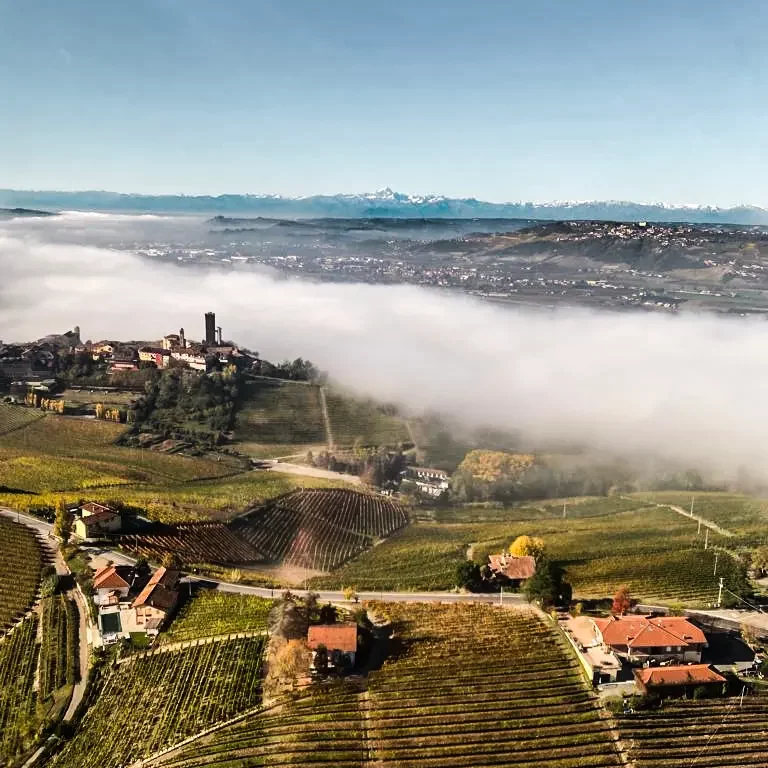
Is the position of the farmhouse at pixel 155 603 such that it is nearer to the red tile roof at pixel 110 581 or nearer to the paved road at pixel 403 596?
the red tile roof at pixel 110 581

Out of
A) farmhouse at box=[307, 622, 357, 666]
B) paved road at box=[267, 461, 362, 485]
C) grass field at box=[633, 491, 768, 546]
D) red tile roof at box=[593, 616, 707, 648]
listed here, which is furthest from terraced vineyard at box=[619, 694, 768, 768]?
paved road at box=[267, 461, 362, 485]

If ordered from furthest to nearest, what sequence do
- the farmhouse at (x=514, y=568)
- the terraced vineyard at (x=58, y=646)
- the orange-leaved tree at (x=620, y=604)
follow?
the farmhouse at (x=514, y=568)
the orange-leaved tree at (x=620, y=604)
the terraced vineyard at (x=58, y=646)

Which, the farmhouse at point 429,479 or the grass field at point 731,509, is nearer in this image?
the grass field at point 731,509

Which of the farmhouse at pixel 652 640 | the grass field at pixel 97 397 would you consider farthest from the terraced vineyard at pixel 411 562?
the grass field at pixel 97 397

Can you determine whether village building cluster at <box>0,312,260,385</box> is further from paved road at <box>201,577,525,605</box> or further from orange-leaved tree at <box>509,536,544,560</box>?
orange-leaved tree at <box>509,536,544,560</box>

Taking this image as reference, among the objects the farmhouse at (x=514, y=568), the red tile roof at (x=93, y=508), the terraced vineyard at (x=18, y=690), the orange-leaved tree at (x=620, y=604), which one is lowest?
the terraced vineyard at (x=18, y=690)

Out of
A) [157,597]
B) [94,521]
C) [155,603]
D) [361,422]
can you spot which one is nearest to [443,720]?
[155,603]
